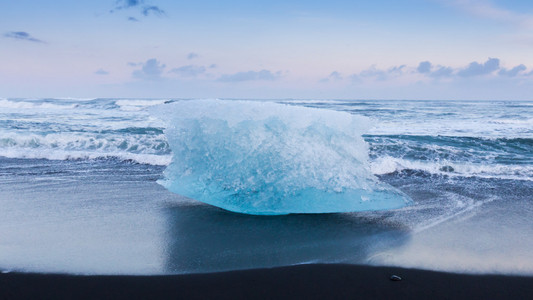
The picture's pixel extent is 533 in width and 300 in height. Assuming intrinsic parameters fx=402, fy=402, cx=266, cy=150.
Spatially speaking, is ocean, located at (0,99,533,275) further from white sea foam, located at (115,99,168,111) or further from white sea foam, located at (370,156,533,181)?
white sea foam, located at (115,99,168,111)

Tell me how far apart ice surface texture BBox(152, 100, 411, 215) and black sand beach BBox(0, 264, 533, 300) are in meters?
1.48

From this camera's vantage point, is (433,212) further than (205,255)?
Yes

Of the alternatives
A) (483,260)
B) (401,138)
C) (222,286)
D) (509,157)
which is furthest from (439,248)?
(401,138)

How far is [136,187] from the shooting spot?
6527 millimetres

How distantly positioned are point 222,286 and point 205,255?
0.65 metres

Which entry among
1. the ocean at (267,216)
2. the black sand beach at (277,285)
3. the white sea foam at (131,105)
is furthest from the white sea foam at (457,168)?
the white sea foam at (131,105)

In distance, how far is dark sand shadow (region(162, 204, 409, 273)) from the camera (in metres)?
3.65

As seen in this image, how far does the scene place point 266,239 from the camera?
4.19 meters

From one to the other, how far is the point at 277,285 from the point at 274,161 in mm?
2058

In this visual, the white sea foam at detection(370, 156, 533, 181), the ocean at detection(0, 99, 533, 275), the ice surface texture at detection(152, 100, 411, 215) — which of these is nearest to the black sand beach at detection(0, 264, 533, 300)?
the ocean at detection(0, 99, 533, 275)

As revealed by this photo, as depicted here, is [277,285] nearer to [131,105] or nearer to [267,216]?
[267,216]

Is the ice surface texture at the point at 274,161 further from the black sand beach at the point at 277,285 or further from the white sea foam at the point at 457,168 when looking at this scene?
the white sea foam at the point at 457,168

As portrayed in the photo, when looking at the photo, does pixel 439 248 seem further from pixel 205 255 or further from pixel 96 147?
pixel 96 147

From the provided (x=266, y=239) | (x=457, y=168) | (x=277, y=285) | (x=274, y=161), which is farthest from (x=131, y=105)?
(x=277, y=285)
